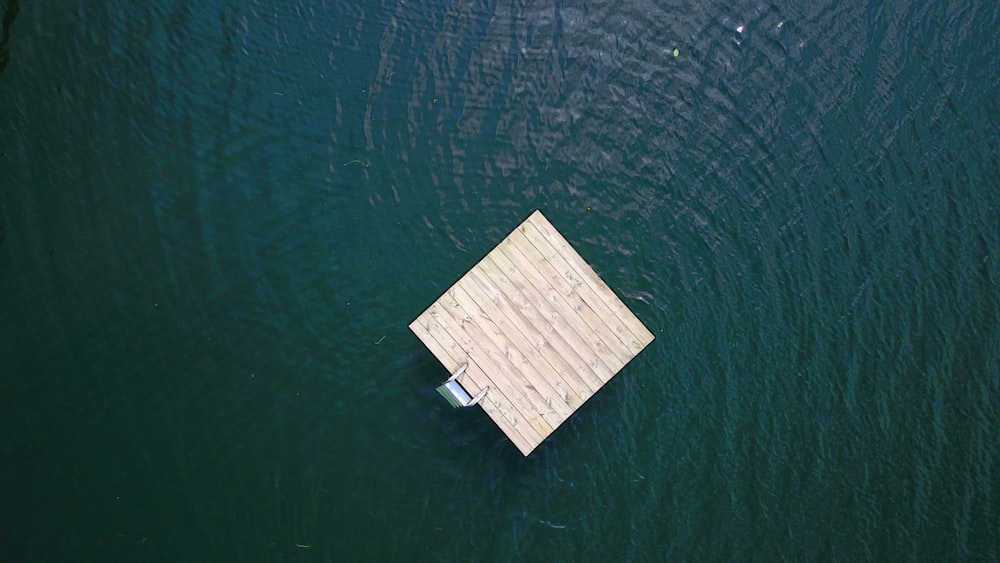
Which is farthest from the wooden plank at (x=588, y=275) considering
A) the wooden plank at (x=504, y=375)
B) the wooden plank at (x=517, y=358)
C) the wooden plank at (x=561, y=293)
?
the wooden plank at (x=504, y=375)

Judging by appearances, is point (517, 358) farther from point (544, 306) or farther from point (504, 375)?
point (544, 306)


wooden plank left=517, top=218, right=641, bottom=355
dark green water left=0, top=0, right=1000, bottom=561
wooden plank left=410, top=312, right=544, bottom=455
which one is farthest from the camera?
dark green water left=0, top=0, right=1000, bottom=561

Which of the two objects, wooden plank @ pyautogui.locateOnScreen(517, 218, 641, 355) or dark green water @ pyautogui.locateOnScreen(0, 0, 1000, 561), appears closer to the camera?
wooden plank @ pyautogui.locateOnScreen(517, 218, 641, 355)

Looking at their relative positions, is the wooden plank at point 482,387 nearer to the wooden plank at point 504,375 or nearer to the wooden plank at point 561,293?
the wooden plank at point 504,375

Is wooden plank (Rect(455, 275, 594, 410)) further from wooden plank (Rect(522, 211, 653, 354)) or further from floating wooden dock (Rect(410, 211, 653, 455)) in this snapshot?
wooden plank (Rect(522, 211, 653, 354))

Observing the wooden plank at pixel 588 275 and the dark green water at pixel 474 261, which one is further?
the dark green water at pixel 474 261

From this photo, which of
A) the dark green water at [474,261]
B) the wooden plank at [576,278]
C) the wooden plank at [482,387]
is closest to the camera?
the wooden plank at [482,387]

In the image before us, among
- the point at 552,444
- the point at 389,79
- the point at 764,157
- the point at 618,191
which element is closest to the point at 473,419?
the point at 552,444

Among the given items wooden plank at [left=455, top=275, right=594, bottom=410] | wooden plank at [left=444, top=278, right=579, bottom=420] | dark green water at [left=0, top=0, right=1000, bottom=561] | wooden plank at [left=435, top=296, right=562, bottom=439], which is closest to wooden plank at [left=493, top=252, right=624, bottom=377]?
wooden plank at [left=455, top=275, right=594, bottom=410]
